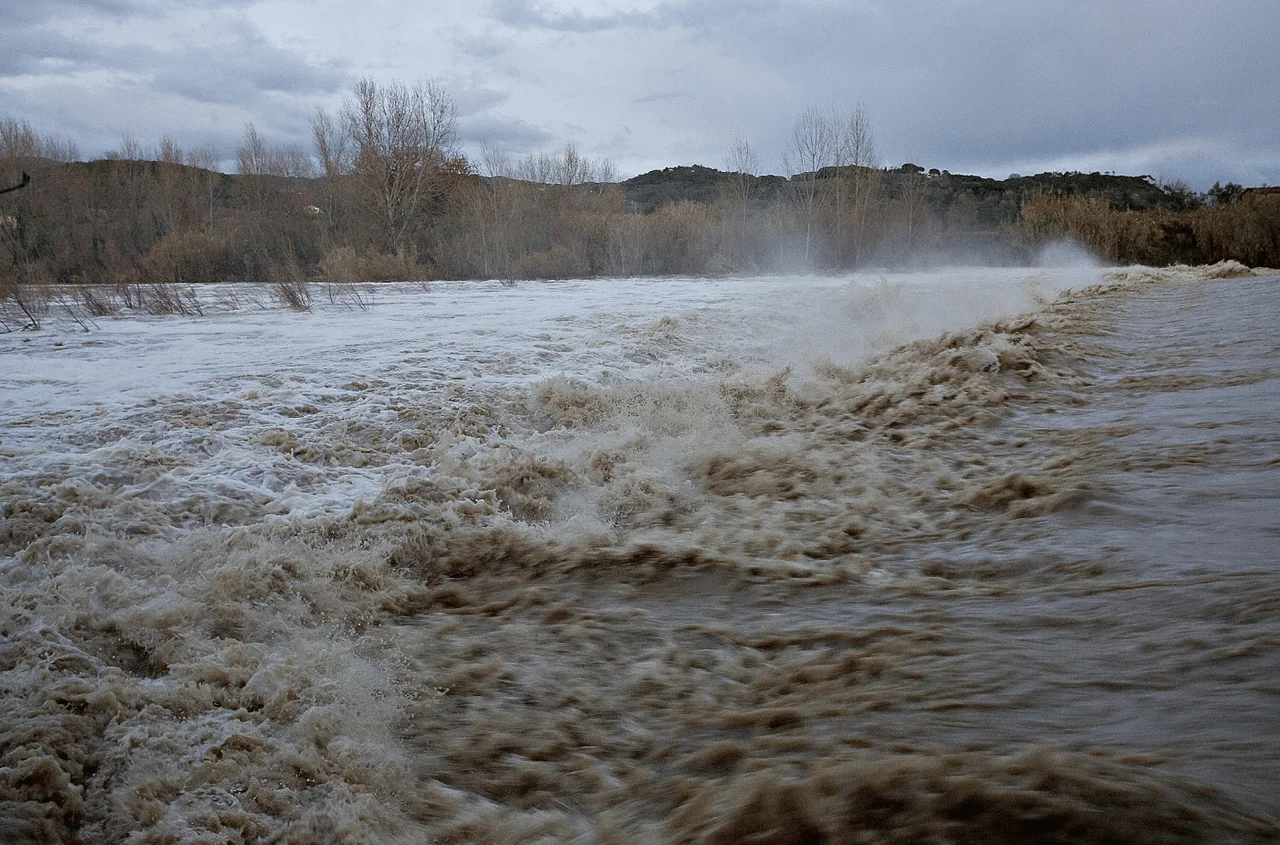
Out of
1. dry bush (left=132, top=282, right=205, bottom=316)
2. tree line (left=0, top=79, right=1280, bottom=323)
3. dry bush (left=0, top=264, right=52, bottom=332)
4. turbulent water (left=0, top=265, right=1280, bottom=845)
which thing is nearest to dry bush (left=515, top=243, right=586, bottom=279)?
tree line (left=0, top=79, right=1280, bottom=323)

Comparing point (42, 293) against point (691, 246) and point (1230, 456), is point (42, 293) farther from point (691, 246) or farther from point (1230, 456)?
point (691, 246)

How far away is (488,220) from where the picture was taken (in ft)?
85.1

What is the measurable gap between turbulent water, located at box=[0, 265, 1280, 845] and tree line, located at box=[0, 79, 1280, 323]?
17.4 meters

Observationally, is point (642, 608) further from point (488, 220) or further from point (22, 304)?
point (488, 220)

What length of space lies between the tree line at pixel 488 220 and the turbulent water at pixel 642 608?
687 inches

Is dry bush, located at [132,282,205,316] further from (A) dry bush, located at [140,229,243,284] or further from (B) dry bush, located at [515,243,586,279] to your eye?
(B) dry bush, located at [515,243,586,279]

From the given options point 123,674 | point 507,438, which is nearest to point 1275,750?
point 123,674

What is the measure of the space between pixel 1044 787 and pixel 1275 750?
50 cm

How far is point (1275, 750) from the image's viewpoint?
1.72m

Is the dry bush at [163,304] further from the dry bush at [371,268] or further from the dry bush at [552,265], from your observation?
the dry bush at [552,265]

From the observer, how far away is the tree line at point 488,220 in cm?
2445

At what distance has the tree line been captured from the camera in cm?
2445

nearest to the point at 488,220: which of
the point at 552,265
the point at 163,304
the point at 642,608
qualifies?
the point at 552,265

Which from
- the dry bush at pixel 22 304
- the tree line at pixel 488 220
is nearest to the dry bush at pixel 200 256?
the tree line at pixel 488 220
